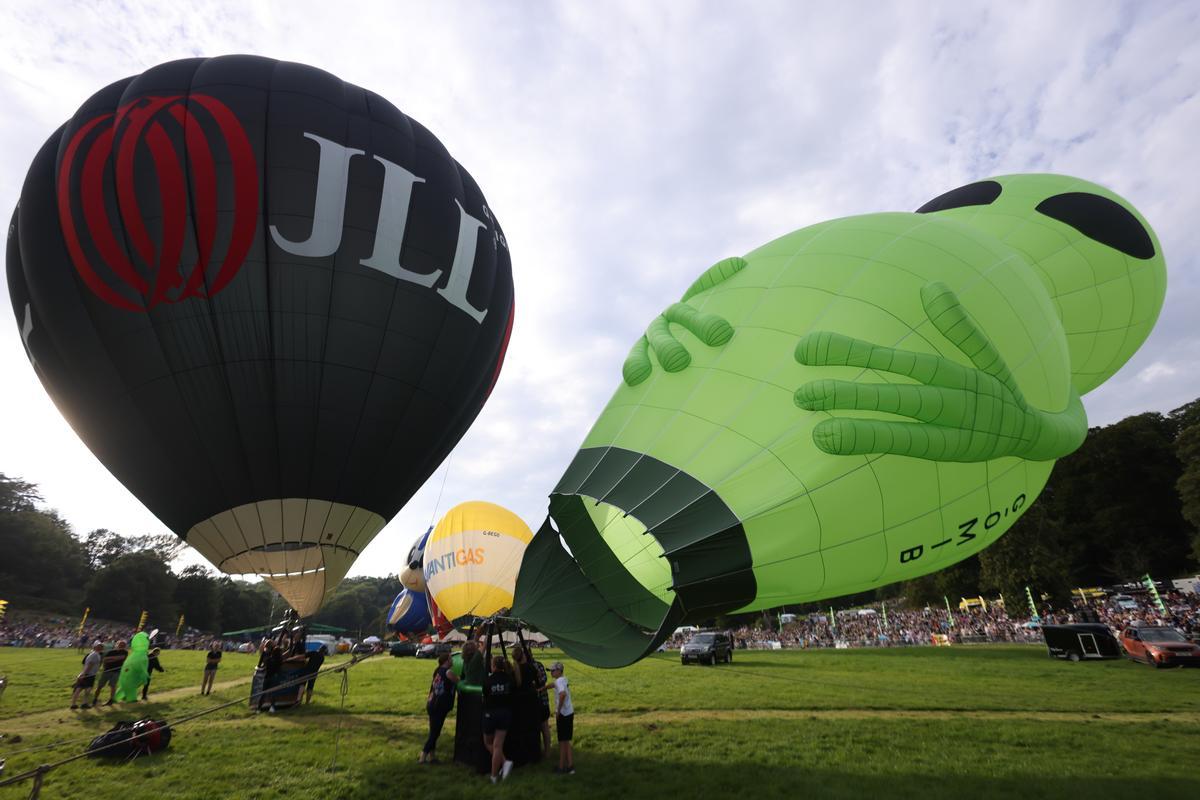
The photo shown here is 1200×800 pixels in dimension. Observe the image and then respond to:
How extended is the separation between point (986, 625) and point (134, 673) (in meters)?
33.9

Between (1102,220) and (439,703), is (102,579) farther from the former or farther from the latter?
(1102,220)

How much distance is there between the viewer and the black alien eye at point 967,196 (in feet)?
23.5

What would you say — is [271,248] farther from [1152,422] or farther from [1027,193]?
[1152,422]

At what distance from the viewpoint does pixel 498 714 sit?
20.2 ft

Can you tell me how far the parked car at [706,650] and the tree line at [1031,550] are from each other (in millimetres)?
12423

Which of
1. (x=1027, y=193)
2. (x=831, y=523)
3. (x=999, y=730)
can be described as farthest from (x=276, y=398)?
(x=999, y=730)

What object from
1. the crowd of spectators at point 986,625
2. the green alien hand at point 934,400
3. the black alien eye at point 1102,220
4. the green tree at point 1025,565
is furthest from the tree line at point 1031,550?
the black alien eye at point 1102,220

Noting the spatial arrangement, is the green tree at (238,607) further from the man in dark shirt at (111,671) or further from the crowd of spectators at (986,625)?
the man in dark shirt at (111,671)

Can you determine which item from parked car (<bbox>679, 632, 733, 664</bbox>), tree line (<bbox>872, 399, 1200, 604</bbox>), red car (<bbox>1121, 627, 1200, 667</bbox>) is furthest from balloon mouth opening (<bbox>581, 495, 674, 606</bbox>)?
tree line (<bbox>872, 399, 1200, 604</bbox>)

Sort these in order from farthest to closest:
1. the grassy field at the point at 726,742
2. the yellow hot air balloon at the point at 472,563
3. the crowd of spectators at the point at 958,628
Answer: the crowd of spectators at the point at 958,628 → the yellow hot air balloon at the point at 472,563 → the grassy field at the point at 726,742

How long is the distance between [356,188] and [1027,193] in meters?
8.55

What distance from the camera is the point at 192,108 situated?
304 inches

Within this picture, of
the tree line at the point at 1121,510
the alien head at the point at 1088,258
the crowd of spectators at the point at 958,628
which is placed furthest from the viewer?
the tree line at the point at 1121,510

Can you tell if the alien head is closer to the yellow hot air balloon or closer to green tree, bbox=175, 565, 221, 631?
the yellow hot air balloon
